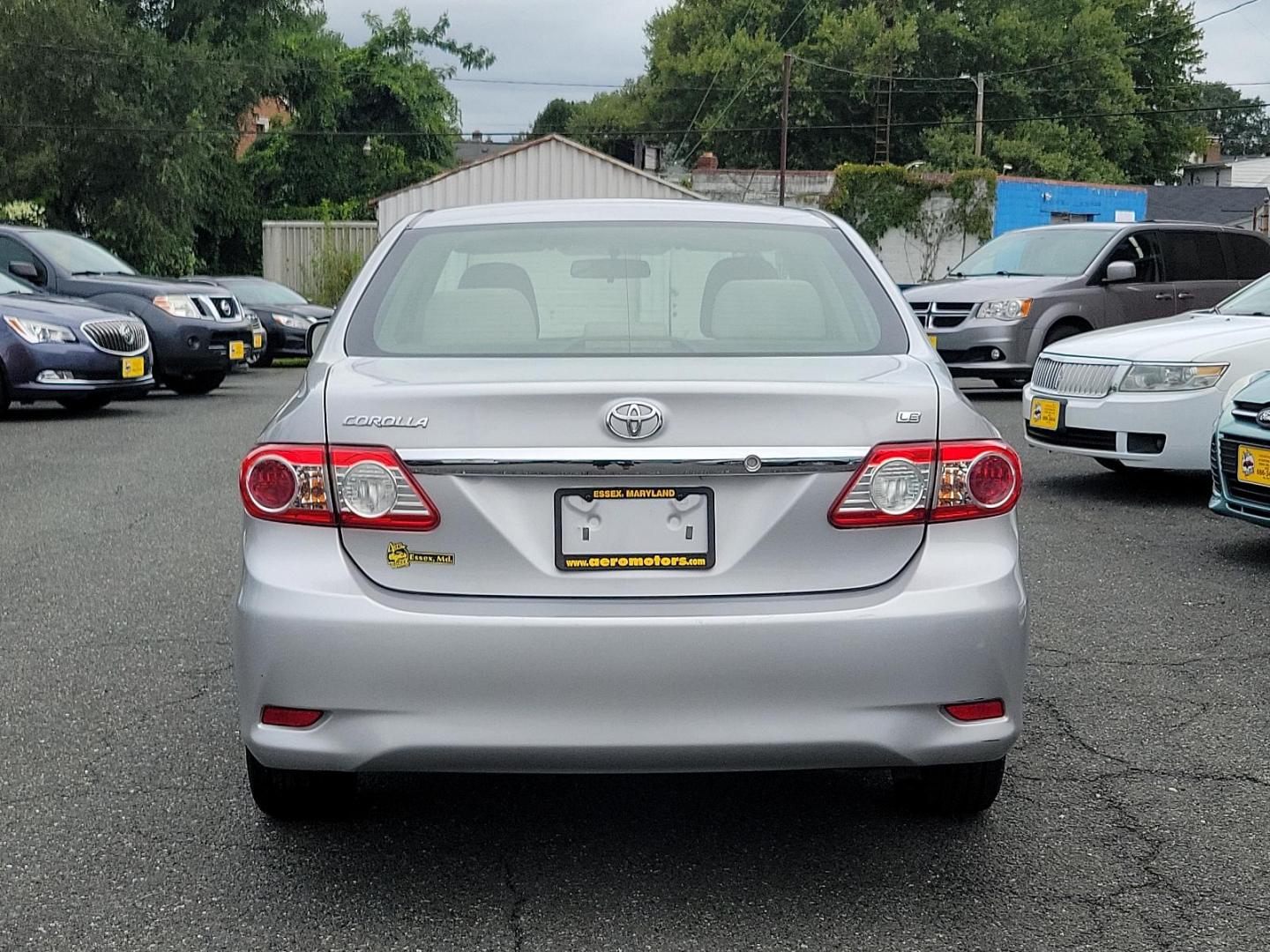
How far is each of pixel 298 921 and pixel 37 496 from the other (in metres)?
6.79

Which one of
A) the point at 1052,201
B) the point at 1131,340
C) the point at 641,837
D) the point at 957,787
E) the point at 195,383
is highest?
the point at 1052,201

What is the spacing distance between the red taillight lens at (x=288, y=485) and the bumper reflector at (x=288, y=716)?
1.25 feet

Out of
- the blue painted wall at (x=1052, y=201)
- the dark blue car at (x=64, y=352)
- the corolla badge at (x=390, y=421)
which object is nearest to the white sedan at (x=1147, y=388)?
the corolla badge at (x=390, y=421)

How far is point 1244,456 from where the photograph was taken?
707cm

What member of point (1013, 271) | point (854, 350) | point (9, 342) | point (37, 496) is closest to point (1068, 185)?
point (1013, 271)

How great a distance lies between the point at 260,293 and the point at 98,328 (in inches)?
381

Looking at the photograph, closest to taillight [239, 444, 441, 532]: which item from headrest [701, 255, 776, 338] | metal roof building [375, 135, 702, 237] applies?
headrest [701, 255, 776, 338]

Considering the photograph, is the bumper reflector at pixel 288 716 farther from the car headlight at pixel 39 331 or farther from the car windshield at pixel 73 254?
the car windshield at pixel 73 254

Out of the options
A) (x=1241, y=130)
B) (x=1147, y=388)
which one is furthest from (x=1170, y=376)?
(x=1241, y=130)

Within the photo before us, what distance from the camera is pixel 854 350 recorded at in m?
3.65

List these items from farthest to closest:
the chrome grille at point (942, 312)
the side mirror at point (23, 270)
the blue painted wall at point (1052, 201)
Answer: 1. the blue painted wall at point (1052, 201)
2. the chrome grille at point (942, 312)
3. the side mirror at point (23, 270)

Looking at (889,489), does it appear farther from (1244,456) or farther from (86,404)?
(86,404)

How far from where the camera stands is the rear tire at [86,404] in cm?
1464

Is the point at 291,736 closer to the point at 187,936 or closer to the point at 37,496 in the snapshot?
the point at 187,936
